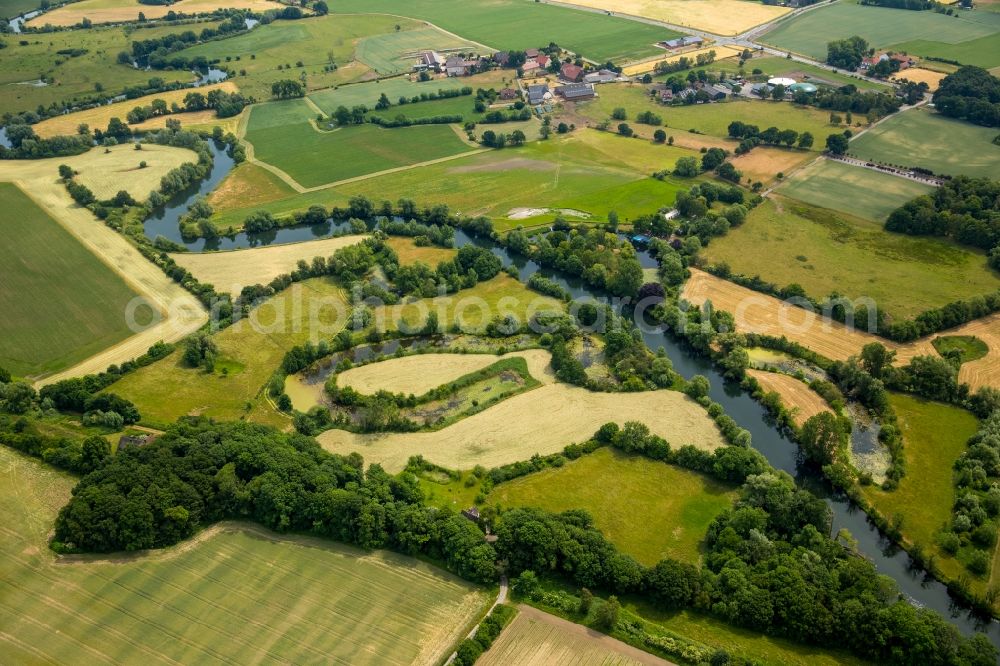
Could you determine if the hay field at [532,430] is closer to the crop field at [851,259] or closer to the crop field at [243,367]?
the crop field at [243,367]

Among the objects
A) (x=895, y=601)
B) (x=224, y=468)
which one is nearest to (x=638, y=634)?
(x=895, y=601)

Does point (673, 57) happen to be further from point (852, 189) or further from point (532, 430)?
point (532, 430)

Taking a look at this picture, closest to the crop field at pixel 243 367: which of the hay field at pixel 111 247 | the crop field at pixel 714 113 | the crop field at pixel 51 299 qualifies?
the hay field at pixel 111 247

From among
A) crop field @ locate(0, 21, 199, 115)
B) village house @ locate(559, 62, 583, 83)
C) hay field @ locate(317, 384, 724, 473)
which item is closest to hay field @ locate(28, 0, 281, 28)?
crop field @ locate(0, 21, 199, 115)

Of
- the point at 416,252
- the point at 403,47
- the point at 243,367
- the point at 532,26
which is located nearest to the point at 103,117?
the point at 403,47

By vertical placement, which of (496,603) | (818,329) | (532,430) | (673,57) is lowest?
(496,603)

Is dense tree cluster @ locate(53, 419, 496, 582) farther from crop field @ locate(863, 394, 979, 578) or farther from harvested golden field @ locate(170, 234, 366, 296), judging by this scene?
crop field @ locate(863, 394, 979, 578)
